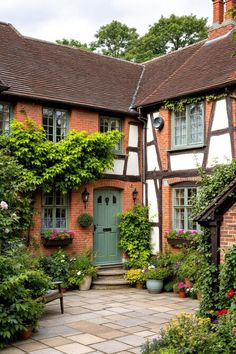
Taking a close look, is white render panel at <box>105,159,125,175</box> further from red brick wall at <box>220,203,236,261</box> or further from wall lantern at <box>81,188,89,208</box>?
red brick wall at <box>220,203,236,261</box>

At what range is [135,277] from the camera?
37.8ft

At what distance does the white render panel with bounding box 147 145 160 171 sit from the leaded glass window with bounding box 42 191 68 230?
8.99 feet

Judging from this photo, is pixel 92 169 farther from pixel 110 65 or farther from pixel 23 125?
pixel 110 65

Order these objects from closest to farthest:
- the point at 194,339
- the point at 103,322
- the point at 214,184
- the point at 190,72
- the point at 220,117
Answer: the point at 194,339, the point at 214,184, the point at 103,322, the point at 220,117, the point at 190,72

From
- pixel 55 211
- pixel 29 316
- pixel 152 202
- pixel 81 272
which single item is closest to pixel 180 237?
pixel 152 202

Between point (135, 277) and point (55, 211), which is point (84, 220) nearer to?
point (55, 211)

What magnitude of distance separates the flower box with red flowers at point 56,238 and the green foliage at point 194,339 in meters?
6.52

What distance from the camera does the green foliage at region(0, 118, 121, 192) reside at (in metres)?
10.7

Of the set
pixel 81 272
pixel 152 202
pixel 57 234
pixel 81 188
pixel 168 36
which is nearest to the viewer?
pixel 81 272

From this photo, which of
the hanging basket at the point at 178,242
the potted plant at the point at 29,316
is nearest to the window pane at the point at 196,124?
the hanging basket at the point at 178,242

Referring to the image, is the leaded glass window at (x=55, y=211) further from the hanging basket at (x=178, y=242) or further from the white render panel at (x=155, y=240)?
the hanging basket at (x=178, y=242)

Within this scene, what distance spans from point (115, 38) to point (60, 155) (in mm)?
20652

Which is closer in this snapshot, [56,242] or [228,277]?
[228,277]

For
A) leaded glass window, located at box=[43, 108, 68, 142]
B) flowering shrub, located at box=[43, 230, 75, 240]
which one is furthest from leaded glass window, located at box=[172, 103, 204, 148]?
flowering shrub, located at box=[43, 230, 75, 240]
